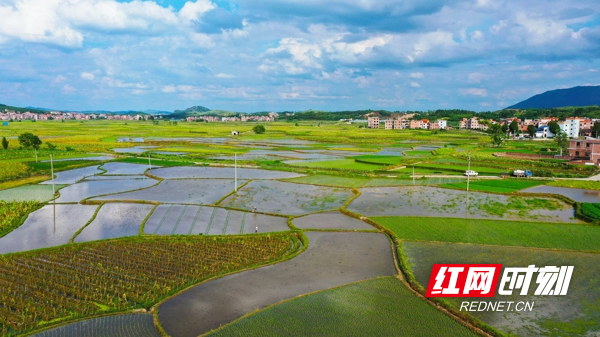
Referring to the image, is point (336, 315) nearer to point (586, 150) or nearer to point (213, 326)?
point (213, 326)

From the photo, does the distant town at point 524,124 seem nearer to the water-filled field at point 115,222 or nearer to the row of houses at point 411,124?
the row of houses at point 411,124

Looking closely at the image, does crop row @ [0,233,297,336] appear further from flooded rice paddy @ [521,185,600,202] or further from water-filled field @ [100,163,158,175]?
water-filled field @ [100,163,158,175]

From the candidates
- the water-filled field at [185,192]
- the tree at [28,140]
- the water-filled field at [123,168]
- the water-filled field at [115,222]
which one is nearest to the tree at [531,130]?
the water-filled field at [185,192]

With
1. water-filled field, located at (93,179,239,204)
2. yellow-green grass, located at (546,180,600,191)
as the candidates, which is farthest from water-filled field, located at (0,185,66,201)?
→ yellow-green grass, located at (546,180,600,191)

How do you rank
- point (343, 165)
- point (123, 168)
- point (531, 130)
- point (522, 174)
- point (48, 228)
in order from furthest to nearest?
point (531, 130) < point (343, 165) < point (123, 168) < point (522, 174) < point (48, 228)

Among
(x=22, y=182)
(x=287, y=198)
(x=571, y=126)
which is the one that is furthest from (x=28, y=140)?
(x=571, y=126)

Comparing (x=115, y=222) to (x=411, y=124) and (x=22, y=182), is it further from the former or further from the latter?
(x=411, y=124)
